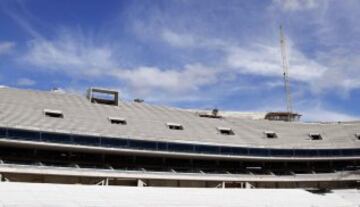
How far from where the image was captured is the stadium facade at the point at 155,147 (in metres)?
46.1

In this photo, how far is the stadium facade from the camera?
151 feet

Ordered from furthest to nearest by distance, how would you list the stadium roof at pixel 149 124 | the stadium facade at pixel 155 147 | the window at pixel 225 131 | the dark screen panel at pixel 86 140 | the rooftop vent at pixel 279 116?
1. the rooftop vent at pixel 279 116
2. the window at pixel 225 131
3. the stadium roof at pixel 149 124
4. the dark screen panel at pixel 86 140
5. the stadium facade at pixel 155 147

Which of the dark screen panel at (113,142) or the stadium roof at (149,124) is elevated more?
the stadium roof at (149,124)

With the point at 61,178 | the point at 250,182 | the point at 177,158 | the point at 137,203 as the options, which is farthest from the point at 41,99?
the point at 250,182

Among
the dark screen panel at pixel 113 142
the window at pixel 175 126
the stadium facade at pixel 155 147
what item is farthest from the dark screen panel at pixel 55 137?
the window at pixel 175 126

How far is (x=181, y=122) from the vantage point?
61719mm

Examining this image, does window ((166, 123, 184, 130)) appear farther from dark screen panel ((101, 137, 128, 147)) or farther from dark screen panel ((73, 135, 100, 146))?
dark screen panel ((73, 135, 100, 146))

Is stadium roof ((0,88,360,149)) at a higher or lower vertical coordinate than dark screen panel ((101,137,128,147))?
higher

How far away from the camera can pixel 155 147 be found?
2067 inches

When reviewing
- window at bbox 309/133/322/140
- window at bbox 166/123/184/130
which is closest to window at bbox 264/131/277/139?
window at bbox 309/133/322/140

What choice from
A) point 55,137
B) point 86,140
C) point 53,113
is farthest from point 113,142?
point 53,113

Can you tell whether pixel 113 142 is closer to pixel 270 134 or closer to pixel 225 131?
pixel 225 131

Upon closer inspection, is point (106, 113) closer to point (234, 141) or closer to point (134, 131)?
point (134, 131)

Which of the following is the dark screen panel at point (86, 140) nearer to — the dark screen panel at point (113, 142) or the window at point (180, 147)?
the dark screen panel at point (113, 142)
